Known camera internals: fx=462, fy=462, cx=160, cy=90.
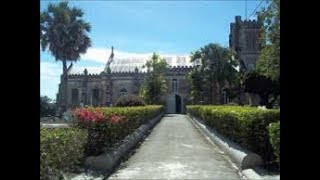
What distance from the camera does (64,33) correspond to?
54438 mm

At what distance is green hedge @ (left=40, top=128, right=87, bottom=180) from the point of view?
7.34 metres

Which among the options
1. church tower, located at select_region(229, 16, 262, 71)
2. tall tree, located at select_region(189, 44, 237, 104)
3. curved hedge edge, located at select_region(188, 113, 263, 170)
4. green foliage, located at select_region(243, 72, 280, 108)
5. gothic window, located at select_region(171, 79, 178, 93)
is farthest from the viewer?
gothic window, located at select_region(171, 79, 178, 93)

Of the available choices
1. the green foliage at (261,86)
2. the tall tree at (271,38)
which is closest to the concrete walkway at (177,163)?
the tall tree at (271,38)

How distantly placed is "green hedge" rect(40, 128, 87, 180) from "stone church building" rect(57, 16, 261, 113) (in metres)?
55.1

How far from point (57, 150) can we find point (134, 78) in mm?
64383

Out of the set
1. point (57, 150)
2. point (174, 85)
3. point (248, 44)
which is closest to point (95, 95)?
point (174, 85)

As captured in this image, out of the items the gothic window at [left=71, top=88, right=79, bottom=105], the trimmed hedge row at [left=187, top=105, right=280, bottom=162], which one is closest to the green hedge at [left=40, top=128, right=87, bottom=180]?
the trimmed hedge row at [left=187, top=105, right=280, bottom=162]

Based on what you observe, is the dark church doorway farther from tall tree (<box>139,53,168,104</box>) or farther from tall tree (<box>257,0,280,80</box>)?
tall tree (<box>257,0,280,80</box>)

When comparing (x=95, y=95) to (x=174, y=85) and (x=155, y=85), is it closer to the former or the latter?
(x=174, y=85)

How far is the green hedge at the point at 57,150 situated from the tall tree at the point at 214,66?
39844 millimetres

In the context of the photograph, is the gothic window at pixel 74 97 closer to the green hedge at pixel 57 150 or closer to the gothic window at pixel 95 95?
the gothic window at pixel 95 95

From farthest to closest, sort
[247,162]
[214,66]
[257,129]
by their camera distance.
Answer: [214,66] → [257,129] → [247,162]
